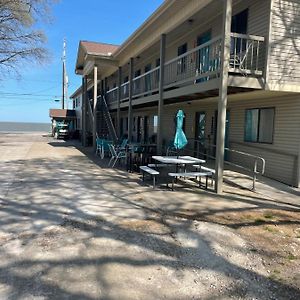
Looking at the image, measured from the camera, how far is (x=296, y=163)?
32.4 ft

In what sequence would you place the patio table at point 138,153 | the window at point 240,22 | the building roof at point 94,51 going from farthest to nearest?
the building roof at point 94,51 → the patio table at point 138,153 → the window at point 240,22

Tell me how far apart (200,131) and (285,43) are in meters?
6.59

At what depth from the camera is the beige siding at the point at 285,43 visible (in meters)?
9.55

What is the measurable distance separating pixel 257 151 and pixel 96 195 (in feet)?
19.3

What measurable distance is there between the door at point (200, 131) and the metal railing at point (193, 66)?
7.50 ft

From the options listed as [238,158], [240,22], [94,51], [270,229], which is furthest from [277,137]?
[94,51]

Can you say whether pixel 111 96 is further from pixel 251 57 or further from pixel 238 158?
pixel 251 57

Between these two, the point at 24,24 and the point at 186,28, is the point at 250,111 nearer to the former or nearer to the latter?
the point at 186,28

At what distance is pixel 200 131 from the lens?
623 inches

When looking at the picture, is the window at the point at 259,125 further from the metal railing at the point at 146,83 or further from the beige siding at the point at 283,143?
the metal railing at the point at 146,83

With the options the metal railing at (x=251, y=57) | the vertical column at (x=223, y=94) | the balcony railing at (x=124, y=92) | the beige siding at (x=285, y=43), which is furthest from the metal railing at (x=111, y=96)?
the vertical column at (x=223, y=94)

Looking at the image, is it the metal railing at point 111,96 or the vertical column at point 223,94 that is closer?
the vertical column at point 223,94

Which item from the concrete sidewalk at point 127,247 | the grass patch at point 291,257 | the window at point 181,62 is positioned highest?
the window at point 181,62

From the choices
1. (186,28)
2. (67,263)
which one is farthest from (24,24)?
(67,263)
